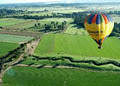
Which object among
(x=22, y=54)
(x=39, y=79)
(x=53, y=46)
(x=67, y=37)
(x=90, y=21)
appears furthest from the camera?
(x=67, y=37)

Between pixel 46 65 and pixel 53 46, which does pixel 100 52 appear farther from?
pixel 46 65

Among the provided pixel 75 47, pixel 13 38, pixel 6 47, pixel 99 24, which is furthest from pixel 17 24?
pixel 99 24

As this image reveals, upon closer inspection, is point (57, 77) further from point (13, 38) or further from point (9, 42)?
point (13, 38)

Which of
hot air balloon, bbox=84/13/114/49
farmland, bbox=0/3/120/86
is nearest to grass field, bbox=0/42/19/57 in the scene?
farmland, bbox=0/3/120/86

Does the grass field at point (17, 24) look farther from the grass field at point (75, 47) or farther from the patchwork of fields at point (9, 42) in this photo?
the grass field at point (75, 47)

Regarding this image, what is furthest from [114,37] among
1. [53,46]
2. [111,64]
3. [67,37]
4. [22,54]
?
[22,54]
